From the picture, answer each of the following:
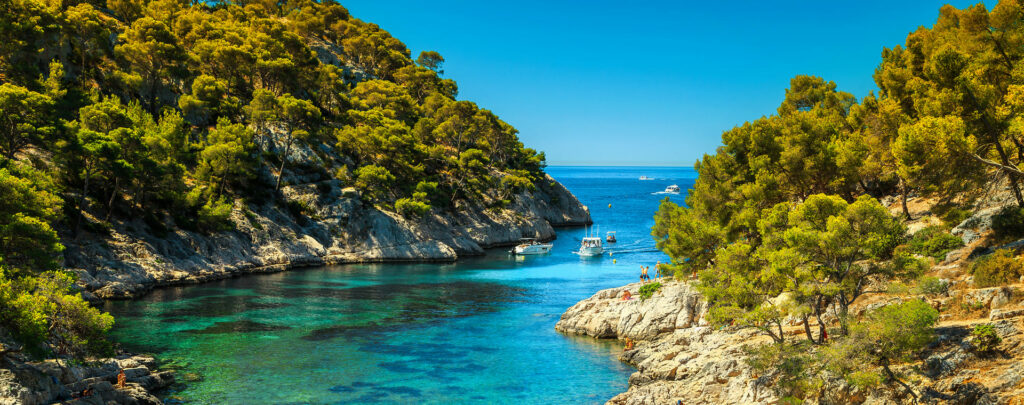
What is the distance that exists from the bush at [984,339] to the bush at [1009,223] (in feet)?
30.3

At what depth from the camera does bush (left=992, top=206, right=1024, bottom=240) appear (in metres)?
25.1

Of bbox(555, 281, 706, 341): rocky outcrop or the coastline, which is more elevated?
the coastline

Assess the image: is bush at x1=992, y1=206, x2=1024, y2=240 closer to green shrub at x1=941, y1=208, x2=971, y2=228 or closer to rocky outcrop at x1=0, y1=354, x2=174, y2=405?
green shrub at x1=941, y1=208, x2=971, y2=228

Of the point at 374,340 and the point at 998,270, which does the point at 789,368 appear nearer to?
the point at 998,270

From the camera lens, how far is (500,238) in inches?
3661

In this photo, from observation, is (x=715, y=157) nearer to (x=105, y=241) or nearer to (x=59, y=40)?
(x=105, y=241)

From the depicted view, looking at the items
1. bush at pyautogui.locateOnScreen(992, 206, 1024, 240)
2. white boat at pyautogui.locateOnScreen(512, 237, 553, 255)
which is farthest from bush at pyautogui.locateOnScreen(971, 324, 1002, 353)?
white boat at pyautogui.locateOnScreen(512, 237, 553, 255)

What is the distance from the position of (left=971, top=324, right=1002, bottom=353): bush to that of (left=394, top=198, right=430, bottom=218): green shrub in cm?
6408

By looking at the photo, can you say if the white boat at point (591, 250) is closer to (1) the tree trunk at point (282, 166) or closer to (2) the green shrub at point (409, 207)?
(2) the green shrub at point (409, 207)

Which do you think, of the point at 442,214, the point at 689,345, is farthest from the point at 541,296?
the point at 442,214

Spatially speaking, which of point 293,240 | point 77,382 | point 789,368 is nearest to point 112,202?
point 293,240

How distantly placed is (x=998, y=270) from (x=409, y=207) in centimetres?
6402

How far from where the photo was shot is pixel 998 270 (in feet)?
73.5

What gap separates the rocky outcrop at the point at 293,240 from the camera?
47.9 m
